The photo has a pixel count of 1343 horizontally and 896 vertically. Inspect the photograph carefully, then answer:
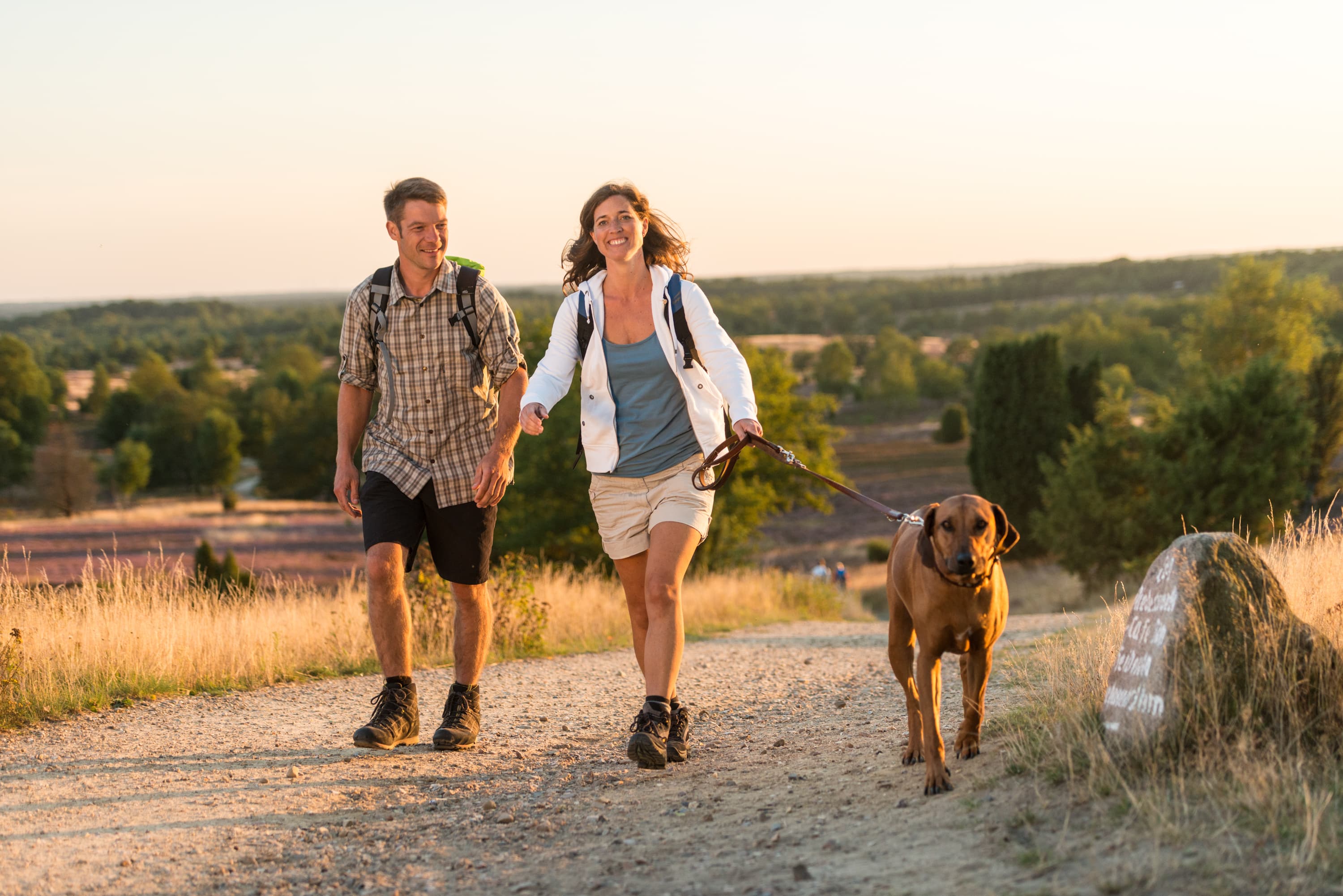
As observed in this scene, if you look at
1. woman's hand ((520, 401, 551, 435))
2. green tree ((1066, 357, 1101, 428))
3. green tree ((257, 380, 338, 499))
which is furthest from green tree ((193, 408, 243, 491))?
woman's hand ((520, 401, 551, 435))

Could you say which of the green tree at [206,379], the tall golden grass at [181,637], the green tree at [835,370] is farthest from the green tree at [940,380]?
the tall golden grass at [181,637]

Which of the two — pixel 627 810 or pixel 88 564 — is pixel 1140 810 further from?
pixel 88 564

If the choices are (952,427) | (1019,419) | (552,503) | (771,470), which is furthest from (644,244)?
(952,427)

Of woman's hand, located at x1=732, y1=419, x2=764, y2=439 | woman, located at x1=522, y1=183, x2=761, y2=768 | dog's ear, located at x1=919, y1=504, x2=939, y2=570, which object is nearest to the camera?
dog's ear, located at x1=919, y1=504, x2=939, y2=570

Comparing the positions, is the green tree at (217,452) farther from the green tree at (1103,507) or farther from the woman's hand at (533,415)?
the woman's hand at (533,415)

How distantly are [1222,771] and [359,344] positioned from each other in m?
4.60

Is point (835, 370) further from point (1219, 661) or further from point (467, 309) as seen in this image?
point (1219, 661)

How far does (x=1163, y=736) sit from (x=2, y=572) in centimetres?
827

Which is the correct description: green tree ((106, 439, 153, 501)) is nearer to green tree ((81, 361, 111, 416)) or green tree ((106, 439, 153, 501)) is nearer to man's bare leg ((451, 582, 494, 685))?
green tree ((81, 361, 111, 416))

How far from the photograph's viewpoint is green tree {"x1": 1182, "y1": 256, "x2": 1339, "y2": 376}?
172ft

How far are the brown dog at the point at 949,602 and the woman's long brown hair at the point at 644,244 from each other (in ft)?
6.60

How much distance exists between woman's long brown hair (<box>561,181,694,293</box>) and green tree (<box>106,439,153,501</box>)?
8632 cm

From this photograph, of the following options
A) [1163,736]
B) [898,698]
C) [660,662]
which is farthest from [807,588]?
[1163,736]

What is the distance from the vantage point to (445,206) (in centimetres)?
625
